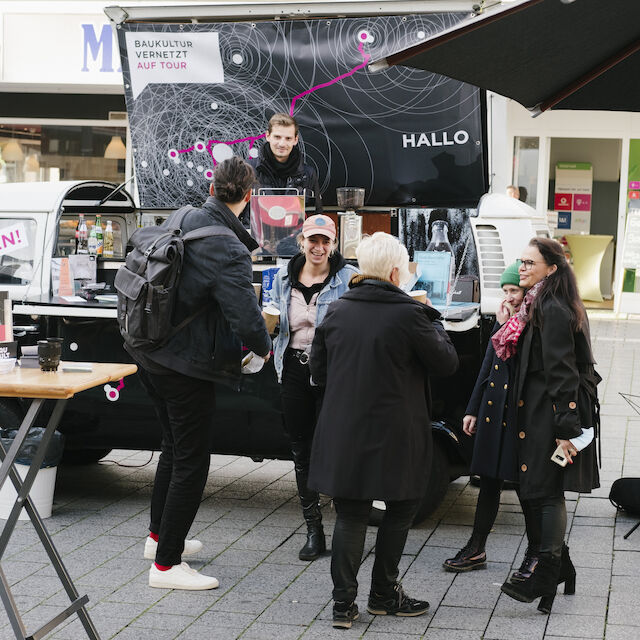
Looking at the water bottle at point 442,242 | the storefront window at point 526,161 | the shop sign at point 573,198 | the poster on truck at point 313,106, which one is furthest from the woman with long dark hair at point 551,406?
the shop sign at point 573,198

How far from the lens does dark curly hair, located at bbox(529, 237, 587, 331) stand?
15.2 feet

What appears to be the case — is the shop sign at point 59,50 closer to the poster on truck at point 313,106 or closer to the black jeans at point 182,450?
the poster on truck at point 313,106

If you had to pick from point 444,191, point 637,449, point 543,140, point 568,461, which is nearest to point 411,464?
point 568,461

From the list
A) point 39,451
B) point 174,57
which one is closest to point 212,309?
point 39,451

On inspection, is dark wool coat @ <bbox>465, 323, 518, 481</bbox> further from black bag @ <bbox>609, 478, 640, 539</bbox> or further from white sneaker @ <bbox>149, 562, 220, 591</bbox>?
black bag @ <bbox>609, 478, 640, 539</bbox>

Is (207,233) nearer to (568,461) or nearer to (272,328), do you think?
(272,328)

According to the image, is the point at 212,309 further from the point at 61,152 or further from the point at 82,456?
the point at 61,152

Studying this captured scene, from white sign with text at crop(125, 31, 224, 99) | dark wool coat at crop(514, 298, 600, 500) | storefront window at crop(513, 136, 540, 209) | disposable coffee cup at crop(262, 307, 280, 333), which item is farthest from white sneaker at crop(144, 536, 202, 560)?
storefront window at crop(513, 136, 540, 209)

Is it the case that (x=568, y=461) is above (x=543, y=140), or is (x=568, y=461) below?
below

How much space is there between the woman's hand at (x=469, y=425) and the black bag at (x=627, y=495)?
1474 millimetres

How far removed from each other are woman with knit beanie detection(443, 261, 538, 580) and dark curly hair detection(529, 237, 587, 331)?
21 centimetres

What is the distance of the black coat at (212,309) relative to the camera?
183 inches

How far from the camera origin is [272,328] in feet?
17.7

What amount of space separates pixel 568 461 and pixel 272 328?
1709mm
